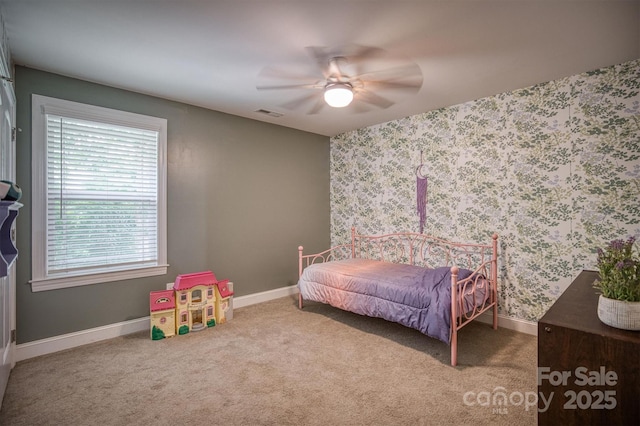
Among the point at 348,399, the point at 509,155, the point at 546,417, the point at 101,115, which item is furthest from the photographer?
the point at 509,155

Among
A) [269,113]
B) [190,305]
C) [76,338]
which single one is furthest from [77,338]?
[269,113]

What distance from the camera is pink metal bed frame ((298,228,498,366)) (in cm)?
257

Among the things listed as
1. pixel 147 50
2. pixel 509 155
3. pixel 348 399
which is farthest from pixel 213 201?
pixel 509 155

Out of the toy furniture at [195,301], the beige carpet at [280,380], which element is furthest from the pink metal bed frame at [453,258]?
the toy furniture at [195,301]

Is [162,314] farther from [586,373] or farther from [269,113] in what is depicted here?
[586,373]

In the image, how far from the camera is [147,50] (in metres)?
2.31

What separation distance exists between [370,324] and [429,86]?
254cm

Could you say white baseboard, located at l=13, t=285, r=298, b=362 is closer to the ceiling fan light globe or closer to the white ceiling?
the white ceiling

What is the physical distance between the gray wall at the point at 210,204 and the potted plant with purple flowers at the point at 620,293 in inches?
137

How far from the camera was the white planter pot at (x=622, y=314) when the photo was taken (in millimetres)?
1297

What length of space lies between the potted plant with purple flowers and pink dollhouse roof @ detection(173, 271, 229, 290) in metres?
3.18

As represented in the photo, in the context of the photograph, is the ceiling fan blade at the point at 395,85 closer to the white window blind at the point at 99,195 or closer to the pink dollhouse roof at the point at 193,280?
the white window blind at the point at 99,195

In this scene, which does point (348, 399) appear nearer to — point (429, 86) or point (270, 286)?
point (270, 286)

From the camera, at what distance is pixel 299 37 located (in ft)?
6.99
